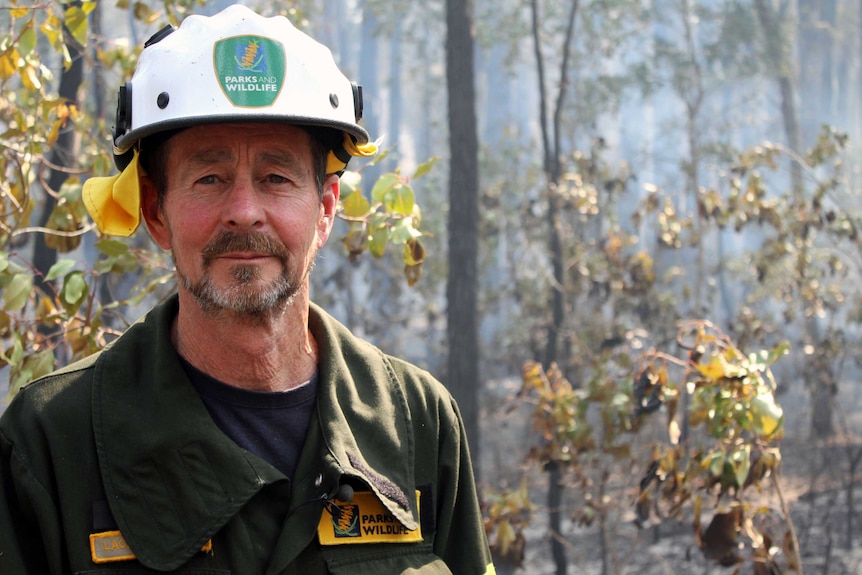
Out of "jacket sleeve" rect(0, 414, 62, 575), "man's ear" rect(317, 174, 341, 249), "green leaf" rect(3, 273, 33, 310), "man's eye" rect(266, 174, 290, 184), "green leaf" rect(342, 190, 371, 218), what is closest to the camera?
"jacket sleeve" rect(0, 414, 62, 575)

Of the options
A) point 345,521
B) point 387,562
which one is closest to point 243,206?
point 345,521

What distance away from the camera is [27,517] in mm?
1747

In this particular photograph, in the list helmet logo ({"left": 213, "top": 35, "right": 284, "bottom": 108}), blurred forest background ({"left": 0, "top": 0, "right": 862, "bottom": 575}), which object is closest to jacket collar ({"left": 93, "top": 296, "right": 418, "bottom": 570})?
helmet logo ({"left": 213, "top": 35, "right": 284, "bottom": 108})

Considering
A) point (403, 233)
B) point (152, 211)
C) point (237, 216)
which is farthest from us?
point (403, 233)

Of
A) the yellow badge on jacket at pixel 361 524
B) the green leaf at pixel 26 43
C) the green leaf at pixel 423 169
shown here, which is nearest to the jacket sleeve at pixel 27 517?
the yellow badge on jacket at pixel 361 524

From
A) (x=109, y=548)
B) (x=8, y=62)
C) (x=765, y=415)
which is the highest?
(x=8, y=62)

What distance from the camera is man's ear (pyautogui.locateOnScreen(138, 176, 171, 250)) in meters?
2.13

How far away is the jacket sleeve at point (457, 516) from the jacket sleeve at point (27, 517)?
81 centimetres

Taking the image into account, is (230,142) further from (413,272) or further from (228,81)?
(413,272)

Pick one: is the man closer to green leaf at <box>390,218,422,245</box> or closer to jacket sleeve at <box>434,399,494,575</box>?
jacket sleeve at <box>434,399,494,575</box>

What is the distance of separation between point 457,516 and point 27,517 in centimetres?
91

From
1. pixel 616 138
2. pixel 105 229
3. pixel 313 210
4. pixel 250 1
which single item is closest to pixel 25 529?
pixel 105 229

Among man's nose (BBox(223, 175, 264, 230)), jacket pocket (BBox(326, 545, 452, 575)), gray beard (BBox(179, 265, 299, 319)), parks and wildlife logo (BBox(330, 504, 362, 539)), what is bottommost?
jacket pocket (BBox(326, 545, 452, 575))

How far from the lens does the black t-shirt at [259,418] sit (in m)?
1.96
